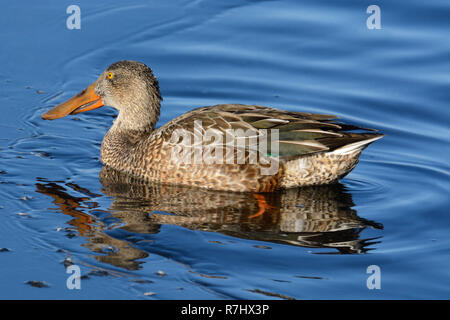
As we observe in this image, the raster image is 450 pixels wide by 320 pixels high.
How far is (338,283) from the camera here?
657cm

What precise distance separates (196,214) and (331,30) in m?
5.83

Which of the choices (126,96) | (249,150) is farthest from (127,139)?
(249,150)

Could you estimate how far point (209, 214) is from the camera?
8.03 m

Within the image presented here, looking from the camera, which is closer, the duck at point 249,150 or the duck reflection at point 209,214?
the duck reflection at point 209,214

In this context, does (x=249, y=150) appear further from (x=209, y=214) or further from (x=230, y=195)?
(x=209, y=214)

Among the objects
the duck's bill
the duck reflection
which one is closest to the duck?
the duck reflection

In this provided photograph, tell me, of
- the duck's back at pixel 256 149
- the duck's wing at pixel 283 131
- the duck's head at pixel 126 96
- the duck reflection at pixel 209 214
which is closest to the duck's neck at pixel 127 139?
the duck's head at pixel 126 96

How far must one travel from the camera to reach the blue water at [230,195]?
671cm

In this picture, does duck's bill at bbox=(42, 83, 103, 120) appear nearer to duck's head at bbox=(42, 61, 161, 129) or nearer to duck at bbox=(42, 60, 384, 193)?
duck's head at bbox=(42, 61, 161, 129)

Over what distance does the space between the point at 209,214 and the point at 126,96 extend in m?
2.36

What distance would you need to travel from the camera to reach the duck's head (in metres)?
Result: 9.58

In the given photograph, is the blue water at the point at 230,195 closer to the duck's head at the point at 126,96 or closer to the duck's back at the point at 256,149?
the duck's back at the point at 256,149
